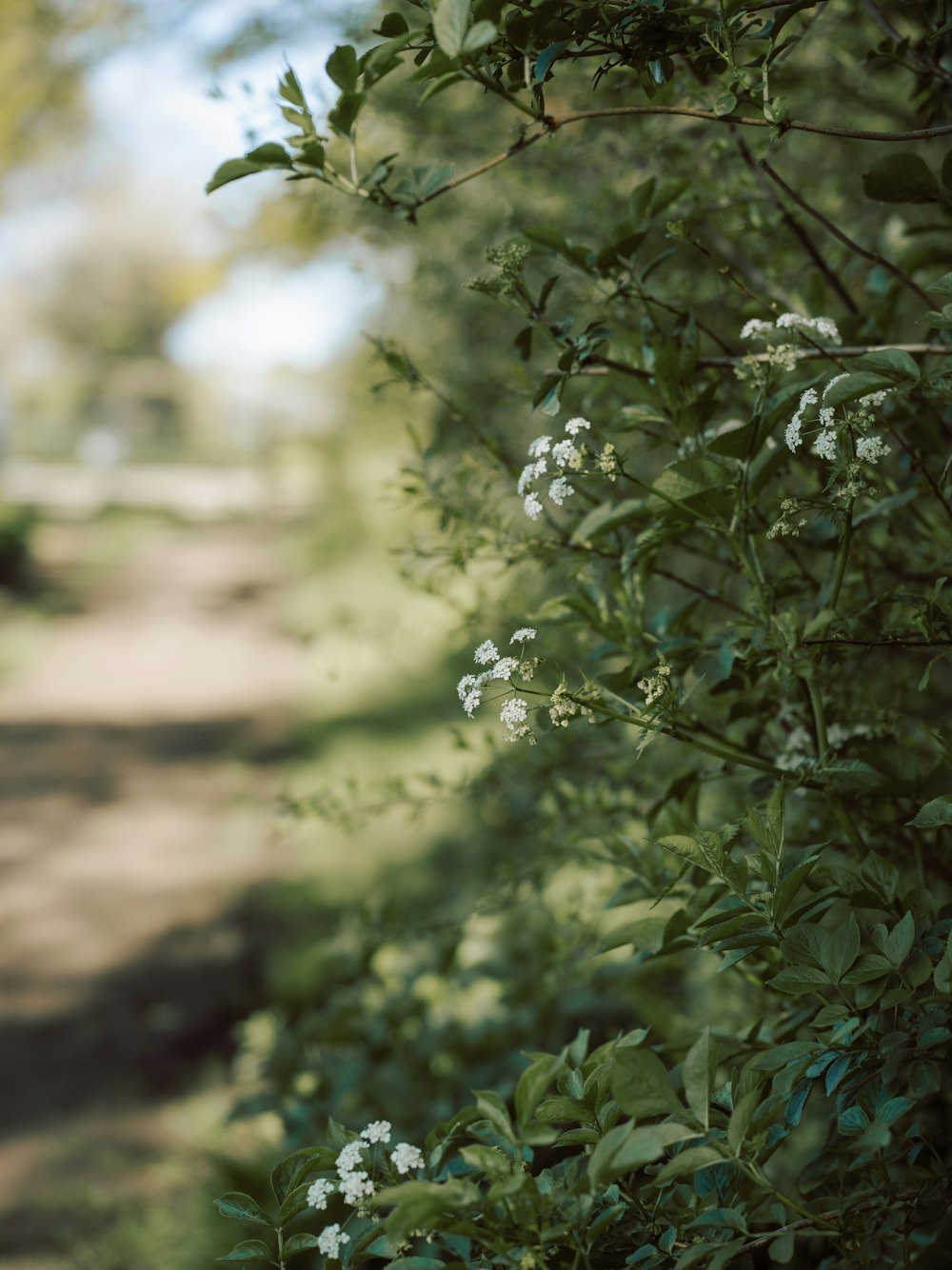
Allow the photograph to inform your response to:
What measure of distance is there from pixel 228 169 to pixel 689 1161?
0.78 meters

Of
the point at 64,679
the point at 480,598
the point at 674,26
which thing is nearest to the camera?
the point at 674,26

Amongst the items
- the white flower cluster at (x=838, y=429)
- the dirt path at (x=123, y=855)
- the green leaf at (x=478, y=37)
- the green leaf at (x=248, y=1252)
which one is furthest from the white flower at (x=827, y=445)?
the dirt path at (x=123, y=855)

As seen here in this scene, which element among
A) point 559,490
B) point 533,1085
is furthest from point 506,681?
point 533,1085

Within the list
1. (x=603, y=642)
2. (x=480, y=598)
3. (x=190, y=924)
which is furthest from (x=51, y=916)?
(x=603, y=642)

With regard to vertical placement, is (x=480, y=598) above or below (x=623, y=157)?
below

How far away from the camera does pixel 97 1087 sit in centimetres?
350

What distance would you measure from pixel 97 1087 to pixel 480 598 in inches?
113

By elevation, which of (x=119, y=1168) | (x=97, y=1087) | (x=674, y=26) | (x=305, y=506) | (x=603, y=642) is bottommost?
(x=603, y=642)

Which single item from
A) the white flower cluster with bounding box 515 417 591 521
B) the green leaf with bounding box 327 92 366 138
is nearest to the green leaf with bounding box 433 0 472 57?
the green leaf with bounding box 327 92 366 138

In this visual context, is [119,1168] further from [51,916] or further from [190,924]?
[51,916]

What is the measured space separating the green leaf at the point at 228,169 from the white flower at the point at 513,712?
46 centimetres

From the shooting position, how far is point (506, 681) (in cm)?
78

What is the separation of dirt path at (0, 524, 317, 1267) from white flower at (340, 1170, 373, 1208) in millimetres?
1124

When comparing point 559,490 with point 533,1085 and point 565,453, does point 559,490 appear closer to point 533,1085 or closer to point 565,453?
point 565,453
